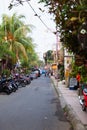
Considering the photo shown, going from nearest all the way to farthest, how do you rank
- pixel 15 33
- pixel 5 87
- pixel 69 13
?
pixel 69 13
pixel 5 87
pixel 15 33

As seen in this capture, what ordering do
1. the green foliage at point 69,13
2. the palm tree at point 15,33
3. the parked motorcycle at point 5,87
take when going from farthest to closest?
1. the palm tree at point 15,33
2. the parked motorcycle at point 5,87
3. the green foliage at point 69,13

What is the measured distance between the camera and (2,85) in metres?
31.0

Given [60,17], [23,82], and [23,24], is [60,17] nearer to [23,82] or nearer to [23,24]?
[23,82]

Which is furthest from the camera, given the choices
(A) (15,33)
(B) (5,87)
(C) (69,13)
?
(A) (15,33)

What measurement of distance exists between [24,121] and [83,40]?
15.8 ft

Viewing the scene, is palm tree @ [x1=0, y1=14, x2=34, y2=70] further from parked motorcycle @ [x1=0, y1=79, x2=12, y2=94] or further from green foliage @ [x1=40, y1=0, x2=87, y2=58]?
green foliage @ [x1=40, y1=0, x2=87, y2=58]

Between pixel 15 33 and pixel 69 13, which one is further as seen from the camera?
pixel 15 33

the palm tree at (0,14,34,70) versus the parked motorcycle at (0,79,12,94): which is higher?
the palm tree at (0,14,34,70)

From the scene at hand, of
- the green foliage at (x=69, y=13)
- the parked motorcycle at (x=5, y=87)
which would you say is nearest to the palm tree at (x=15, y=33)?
the parked motorcycle at (x=5, y=87)

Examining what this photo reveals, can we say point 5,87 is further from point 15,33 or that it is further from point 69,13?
point 15,33

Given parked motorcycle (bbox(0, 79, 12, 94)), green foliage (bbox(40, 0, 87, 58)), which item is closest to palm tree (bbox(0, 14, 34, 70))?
parked motorcycle (bbox(0, 79, 12, 94))

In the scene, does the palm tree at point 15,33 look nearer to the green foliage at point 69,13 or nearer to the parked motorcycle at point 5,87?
the parked motorcycle at point 5,87

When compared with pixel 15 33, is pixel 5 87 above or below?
below

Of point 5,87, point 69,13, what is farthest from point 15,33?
point 69,13
